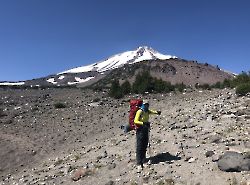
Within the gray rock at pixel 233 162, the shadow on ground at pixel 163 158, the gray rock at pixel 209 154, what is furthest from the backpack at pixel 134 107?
the gray rock at pixel 233 162

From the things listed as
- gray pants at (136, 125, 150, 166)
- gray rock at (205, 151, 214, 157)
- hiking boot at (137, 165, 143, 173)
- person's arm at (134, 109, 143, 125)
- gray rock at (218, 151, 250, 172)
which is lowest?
hiking boot at (137, 165, 143, 173)

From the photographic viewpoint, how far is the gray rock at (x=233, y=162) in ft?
40.5

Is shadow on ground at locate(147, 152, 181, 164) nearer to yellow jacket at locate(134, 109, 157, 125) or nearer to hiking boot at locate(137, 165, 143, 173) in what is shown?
hiking boot at locate(137, 165, 143, 173)

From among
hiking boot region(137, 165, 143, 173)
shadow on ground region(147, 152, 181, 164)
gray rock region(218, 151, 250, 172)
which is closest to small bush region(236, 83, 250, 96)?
shadow on ground region(147, 152, 181, 164)

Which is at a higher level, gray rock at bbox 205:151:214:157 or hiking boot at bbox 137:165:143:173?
gray rock at bbox 205:151:214:157

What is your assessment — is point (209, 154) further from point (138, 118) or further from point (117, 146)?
point (117, 146)

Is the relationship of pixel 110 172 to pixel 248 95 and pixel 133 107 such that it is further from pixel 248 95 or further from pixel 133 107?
pixel 248 95

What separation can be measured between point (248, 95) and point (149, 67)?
2718 inches

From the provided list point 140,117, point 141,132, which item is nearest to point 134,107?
point 140,117

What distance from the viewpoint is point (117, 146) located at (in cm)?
1878

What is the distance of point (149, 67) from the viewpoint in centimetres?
9200

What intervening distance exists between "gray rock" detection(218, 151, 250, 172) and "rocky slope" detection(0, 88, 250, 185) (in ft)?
0.47

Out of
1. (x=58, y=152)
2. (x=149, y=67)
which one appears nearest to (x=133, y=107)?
(x=58, y=152)

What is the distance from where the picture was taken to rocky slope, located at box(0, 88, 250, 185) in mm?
13703
